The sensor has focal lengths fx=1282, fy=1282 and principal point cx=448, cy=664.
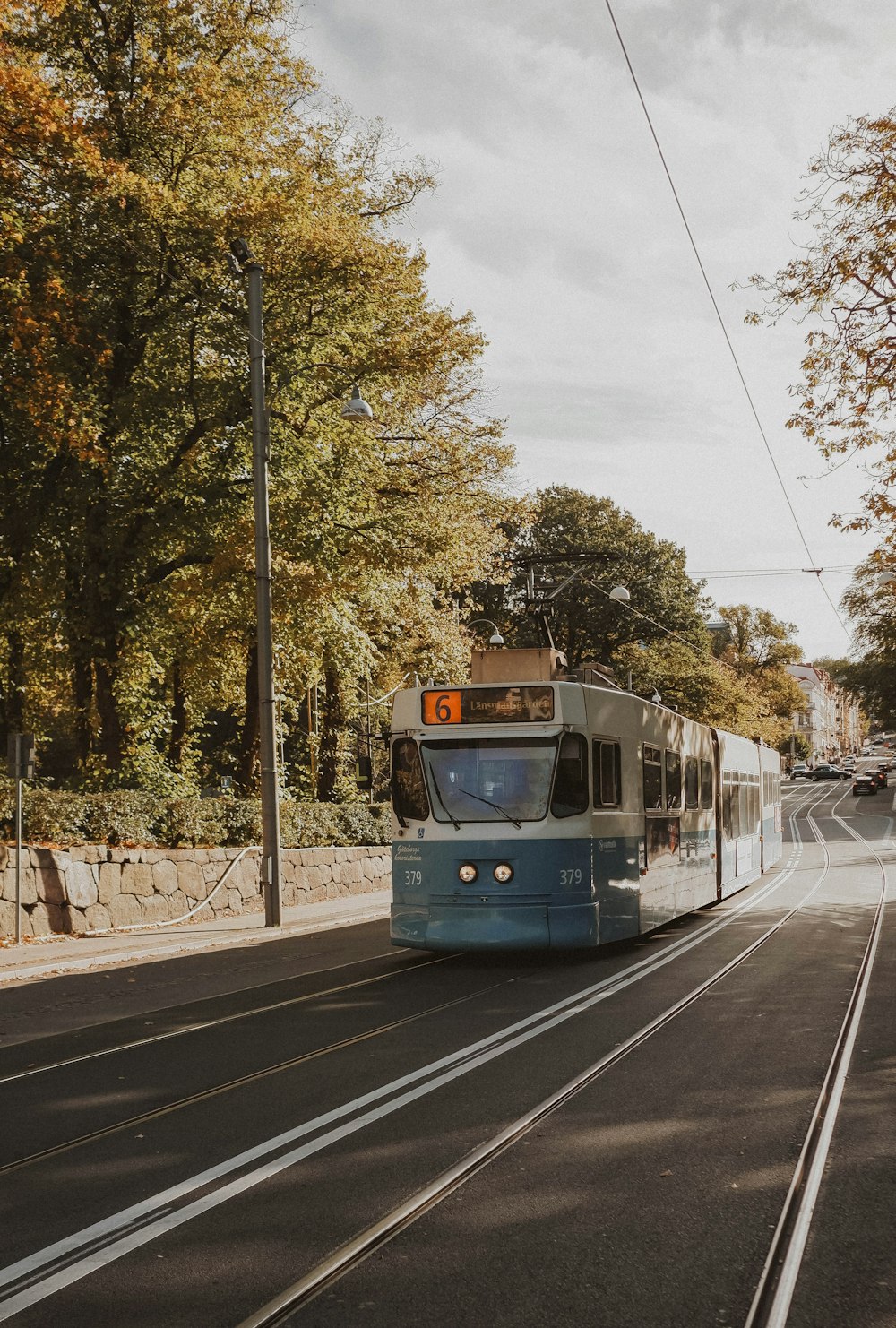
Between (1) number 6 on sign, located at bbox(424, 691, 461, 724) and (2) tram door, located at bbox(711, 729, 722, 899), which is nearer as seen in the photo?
(1) number 6 on sign, located at bbox(424, 691, 461, 724)

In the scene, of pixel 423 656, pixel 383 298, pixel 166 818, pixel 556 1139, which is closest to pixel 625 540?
pixel 423 656

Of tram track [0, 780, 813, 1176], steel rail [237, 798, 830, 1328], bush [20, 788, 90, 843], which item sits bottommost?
tram track [0, 780, 813, 1176]

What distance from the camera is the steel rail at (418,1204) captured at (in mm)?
4094

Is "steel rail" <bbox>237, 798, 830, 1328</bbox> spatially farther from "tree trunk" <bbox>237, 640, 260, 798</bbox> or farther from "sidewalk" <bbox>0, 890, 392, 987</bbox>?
"tree trunk" <bbox>237, 640, 260, 798</bbox>

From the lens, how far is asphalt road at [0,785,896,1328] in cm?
419

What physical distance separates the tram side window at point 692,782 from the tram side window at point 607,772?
11.9 feet

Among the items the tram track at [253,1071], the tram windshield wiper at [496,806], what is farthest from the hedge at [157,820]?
the tram windshield wiper at [496,806]

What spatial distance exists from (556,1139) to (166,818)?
14504 mm

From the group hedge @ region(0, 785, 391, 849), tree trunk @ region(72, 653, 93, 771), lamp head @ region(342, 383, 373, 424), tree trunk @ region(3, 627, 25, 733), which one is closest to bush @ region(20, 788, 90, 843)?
hedge @ region(0, 785, 391, 849)

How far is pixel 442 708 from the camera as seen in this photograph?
43.7 feet

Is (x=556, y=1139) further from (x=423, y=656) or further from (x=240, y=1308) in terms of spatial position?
(x=423, y=656)

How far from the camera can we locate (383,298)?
73.9 feet

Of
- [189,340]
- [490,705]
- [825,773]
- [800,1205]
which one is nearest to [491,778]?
[490,705]

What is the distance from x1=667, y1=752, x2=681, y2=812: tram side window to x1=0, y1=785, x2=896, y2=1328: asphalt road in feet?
14.6
